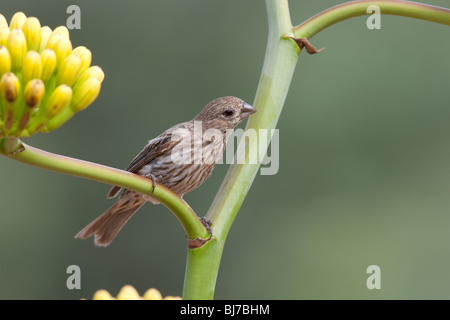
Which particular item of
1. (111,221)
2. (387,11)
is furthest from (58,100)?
(111,221)

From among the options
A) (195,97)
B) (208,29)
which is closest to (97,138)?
(195,97)

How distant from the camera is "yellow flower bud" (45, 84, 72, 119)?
5.46ft

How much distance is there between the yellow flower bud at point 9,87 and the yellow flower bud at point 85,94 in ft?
0.59

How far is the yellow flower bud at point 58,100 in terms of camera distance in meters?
1.66

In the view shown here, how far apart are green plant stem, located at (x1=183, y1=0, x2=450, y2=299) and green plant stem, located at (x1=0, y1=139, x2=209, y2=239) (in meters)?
0.07

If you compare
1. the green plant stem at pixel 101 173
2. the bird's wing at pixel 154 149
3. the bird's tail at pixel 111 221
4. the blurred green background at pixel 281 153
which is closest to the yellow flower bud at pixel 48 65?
the green plant stem at pixel 101 173

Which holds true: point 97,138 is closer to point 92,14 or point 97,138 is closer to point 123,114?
point 123,114

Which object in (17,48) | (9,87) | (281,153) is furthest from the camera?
(281,153)

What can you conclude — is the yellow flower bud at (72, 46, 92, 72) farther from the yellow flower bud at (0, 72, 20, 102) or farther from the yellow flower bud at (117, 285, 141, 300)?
the yellow flower bud at (117, 285, 141, 300)

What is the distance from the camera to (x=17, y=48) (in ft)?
5.63

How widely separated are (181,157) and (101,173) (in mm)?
1741

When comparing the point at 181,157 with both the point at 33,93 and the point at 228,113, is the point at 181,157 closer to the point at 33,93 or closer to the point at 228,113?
the point at 228,113

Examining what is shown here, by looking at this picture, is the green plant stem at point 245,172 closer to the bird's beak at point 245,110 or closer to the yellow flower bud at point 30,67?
the yellow flower bud at point 30,67

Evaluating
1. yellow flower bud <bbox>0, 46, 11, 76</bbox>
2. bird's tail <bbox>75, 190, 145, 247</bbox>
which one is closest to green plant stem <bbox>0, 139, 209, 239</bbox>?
yellow flower bud <bbox>0, 46, 11, 76</bbox>
